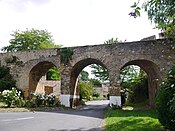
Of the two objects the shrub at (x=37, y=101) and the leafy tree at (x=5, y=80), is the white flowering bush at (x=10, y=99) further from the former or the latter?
the leafy tree at (x=5, y=80)

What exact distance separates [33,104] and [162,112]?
→ 12967 millimetres

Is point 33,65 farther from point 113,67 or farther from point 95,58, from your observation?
point 113,67

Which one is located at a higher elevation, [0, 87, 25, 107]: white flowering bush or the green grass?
[0, 87, 25, 107]: white flowering bush

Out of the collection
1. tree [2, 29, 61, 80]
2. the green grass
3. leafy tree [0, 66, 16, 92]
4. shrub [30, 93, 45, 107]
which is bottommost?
the green grass

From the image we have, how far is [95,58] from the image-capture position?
19.5 metres

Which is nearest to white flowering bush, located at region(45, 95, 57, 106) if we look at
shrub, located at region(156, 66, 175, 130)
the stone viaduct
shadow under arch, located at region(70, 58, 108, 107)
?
the stone viaduct

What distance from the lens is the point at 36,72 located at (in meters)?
23.1

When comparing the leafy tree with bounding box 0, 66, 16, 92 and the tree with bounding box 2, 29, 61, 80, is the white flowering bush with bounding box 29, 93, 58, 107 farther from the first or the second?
the tree with bounding box 2, 29, 61, 80

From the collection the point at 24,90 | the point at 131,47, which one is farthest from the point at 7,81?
the point at 131,47

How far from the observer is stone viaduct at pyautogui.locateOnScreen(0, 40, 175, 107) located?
60.1 ft

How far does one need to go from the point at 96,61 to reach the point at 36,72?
643cm

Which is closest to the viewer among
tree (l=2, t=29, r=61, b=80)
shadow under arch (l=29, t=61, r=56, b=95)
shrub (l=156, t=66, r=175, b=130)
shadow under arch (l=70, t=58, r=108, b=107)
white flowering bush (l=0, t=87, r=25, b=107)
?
shrub (l=156, t=66, r=175, b=130)

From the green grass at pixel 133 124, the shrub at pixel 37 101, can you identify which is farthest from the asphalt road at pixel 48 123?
the shrub at pixel 37 101

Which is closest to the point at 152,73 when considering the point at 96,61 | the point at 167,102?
the point at 96,61
